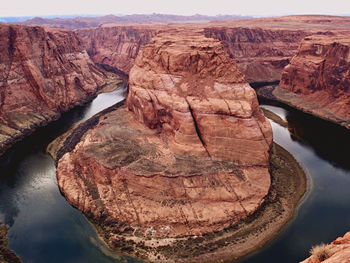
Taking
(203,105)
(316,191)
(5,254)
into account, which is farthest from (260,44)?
(5,254)

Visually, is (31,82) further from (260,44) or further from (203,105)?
(260,44)

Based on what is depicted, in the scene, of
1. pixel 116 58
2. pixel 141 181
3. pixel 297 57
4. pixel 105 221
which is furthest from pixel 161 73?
pixel 116 58

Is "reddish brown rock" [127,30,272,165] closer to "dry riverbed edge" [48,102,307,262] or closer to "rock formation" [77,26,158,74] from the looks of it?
"dry riverbed edge" [48,102,307,262]

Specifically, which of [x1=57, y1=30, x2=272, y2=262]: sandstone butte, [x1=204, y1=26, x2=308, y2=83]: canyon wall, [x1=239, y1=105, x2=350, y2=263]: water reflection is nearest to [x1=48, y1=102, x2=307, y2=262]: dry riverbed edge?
[x1=57, y1=30, x2=272, y2=262]: sandstone butte

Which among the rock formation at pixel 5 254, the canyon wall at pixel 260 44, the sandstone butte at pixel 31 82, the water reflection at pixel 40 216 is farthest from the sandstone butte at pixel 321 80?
the rock formation at pixel 5 254

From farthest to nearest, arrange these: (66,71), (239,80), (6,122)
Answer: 1. (66,71)
2. (6,122)
3. (239,80)

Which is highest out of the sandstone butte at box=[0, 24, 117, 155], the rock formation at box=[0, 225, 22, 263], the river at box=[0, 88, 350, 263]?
the sandstone butte at box=[0, 24, 117, 155]

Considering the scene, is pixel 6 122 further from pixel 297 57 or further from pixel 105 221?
pixel 297 57
